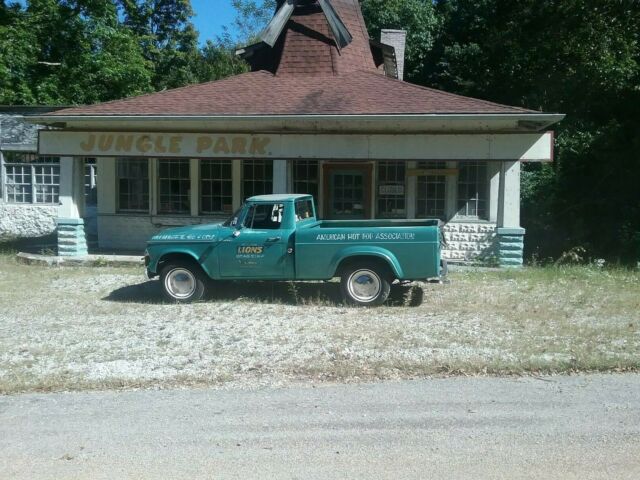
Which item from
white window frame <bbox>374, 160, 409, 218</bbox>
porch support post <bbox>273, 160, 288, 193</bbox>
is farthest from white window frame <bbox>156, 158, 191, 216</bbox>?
white window frame <bbox>374, 160, 409, 218</bbox>

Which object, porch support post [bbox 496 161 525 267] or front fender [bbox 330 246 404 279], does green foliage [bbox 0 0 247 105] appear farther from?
front fender [bbox 330 246 404 279]

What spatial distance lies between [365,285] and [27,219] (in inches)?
603

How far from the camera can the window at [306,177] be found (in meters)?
17.1

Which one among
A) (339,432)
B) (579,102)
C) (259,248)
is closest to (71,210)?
(259,248)

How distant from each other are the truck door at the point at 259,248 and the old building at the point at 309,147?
371cm

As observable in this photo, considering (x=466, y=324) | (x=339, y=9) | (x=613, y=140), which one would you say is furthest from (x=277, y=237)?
(x=613, y=140)

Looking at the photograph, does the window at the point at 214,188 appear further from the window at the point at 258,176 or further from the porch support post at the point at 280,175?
the porch support post at the point at 280,175

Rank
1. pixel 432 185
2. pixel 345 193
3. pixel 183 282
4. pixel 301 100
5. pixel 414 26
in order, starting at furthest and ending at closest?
1. pixel 414 26
2. pixel 345 193
3. pixel 432 185
4. pixel 301 100
5. pixel 183 282

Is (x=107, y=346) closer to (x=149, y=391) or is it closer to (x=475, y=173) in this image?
(x=149, y=391)

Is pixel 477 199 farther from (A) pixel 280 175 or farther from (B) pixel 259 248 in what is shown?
(B) pixel 259 248

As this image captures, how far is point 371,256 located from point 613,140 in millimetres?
12057

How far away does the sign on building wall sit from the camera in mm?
14234

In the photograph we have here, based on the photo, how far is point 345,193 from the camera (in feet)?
56.2

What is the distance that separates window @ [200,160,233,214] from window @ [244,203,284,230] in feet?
20.5
